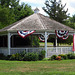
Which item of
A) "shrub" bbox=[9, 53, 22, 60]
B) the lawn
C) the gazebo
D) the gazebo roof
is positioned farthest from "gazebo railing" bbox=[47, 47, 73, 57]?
the lawn

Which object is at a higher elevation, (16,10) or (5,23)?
(16,10)

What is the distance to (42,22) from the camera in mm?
21172

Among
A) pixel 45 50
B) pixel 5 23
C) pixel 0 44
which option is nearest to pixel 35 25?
pixel 45 50

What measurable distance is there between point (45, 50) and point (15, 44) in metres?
9.86

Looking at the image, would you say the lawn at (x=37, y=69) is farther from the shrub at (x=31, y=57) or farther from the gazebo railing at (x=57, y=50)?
the gazebo railing at (x=57, y=50)

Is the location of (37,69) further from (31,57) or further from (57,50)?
(57,50)

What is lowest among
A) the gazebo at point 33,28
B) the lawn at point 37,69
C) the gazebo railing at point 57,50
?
the lawn at point 37,69

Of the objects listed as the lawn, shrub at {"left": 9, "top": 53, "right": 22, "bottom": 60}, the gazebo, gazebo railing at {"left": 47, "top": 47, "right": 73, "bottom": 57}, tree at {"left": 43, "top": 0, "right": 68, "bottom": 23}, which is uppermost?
tree at {"left": 43, "top": 0, "right": 68, "bottom": 23}

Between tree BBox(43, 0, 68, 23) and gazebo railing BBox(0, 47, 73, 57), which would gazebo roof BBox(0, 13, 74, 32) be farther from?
tree BBox(43, 0, 68, 23)

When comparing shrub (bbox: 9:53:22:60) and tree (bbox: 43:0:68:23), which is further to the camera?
tree (bbox: 43:0:68:23)

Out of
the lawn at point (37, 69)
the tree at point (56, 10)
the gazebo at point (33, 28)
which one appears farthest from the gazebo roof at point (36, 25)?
the tree at point (56, 10)

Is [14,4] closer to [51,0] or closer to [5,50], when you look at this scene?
[51,0]

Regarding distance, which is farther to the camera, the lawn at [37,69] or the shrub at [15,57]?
the shrub at [15,57]

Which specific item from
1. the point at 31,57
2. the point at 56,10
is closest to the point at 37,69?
the point at 31,57
